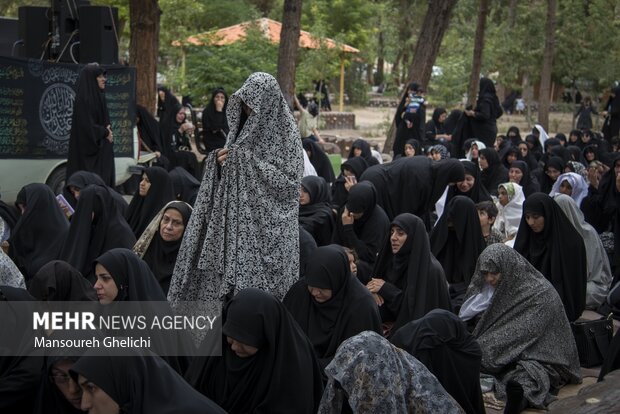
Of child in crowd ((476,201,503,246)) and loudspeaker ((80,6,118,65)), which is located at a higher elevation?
loudspeaker ((80,6,118,65))

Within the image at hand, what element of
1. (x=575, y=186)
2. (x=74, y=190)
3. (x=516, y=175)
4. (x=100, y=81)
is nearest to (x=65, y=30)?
(x=100, y=81)

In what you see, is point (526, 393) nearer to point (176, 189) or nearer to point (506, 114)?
point (176, 189)

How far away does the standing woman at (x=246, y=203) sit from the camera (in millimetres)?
5145

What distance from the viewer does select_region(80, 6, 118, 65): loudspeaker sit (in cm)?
1161

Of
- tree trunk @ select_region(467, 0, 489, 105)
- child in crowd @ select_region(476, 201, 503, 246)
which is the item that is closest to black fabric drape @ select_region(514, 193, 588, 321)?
child in crowd @ select_region(476, 201, 503, 246)

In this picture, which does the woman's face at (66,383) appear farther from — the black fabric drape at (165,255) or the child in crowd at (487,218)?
the child in crowd at (487,218)

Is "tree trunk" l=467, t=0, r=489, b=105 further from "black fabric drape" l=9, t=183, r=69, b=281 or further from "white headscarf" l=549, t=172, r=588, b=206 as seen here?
"black fabric drape" l=9, t=183, r=69, b=281

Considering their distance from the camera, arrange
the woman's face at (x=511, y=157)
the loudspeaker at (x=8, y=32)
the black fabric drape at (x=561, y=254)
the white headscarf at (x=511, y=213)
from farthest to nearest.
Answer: the loudspeaker at (x=8, y=32) < the woman's face at (x=511, y=157) < the white headscarf at (x=511, y=213) < the black fabric drape at (x=561, y=254)

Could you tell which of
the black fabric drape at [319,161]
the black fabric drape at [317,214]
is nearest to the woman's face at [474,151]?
the black fabric drape at [319,161]

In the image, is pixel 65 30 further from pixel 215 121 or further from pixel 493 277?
pixel 493 277

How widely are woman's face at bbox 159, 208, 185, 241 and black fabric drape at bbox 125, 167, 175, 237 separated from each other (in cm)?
140

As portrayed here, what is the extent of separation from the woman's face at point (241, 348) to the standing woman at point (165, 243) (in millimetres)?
1802

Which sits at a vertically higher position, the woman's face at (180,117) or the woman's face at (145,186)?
the woman's face at (145,186)

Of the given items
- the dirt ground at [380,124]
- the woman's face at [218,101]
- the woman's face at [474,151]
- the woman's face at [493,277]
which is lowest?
the dirt ground at [380,124]
